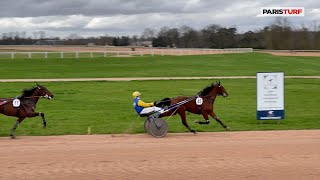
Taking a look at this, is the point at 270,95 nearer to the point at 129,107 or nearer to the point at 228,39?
the point at 129,107

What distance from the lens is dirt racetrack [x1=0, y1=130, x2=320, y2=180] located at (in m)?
10.2

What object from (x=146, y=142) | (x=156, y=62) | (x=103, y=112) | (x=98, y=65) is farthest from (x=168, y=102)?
(x=156, y=62)

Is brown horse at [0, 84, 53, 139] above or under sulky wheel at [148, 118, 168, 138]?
above

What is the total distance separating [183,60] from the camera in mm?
Result: 59531

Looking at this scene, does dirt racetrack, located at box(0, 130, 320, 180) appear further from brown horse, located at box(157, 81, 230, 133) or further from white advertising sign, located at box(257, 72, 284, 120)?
white advertising sign, located at box(257, 72, 284, 120)

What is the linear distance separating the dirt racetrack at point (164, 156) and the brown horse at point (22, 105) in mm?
656

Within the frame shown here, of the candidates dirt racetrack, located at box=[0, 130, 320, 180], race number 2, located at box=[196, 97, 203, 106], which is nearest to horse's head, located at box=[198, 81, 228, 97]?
race number 2, located at box=[196, 97, 203, 106]

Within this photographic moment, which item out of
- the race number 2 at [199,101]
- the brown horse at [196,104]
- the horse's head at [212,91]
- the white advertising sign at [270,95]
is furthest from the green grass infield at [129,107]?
the horse's head at [212,91]

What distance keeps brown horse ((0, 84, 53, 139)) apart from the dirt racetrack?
0.66 metres

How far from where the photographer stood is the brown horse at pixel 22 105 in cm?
1438

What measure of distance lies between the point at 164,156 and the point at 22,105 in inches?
189

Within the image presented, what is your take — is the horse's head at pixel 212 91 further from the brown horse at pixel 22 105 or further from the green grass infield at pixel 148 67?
the green grass infield at pixel 148 67

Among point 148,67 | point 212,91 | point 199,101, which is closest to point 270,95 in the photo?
point 212,91

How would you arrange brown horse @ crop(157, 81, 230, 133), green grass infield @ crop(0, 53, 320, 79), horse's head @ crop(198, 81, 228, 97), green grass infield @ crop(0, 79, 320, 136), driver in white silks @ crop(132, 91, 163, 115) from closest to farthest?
driver in white silks @ crop(132, 91, 163, 115) → brown horse @ crop(157, 81, 230, 133) → horse's head @ crop(198, 81, 228, 97) → green grass infield @ crop(0, 79, 320, 136) → green grass infield @ crop(0, 53, 320, 79)
